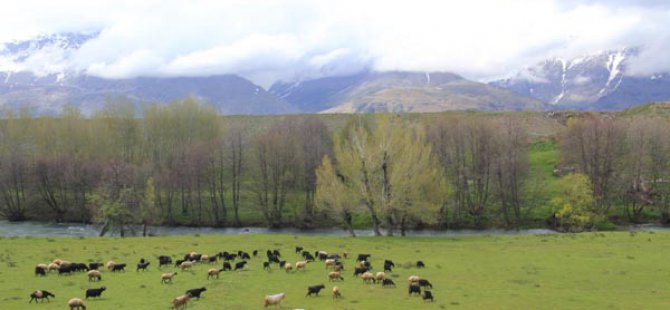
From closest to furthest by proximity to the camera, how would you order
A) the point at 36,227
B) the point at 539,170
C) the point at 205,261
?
the point at 205,261 < the point at 36,227 < the point at 539,170

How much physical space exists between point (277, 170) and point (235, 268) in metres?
59.6

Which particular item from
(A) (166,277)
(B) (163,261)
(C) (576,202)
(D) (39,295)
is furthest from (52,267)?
(C) (576,202)

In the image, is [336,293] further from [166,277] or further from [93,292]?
[93,292]

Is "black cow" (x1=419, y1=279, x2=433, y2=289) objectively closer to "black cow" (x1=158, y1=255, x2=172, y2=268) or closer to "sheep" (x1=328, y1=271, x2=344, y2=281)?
"sheep" (x1=328, y1=271, x2=344, y2=281)

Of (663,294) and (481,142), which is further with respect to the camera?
(481,142)

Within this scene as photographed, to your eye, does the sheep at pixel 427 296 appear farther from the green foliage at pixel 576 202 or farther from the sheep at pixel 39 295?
the green foliage at pixel 576 202

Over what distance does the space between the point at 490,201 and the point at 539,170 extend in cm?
2348

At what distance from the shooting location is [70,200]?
101m

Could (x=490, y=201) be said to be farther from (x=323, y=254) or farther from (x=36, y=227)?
(x=36, y=227)

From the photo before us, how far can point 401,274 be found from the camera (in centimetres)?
3719

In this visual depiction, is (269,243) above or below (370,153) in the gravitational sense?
below

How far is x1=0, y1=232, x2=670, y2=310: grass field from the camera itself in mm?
28547

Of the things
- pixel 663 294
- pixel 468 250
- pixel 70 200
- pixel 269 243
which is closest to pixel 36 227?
pixel 70 200

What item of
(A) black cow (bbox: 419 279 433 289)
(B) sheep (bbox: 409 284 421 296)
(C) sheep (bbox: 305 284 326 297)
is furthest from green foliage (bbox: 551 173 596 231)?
(C) sheep (bbox: 305 284 326 297)
